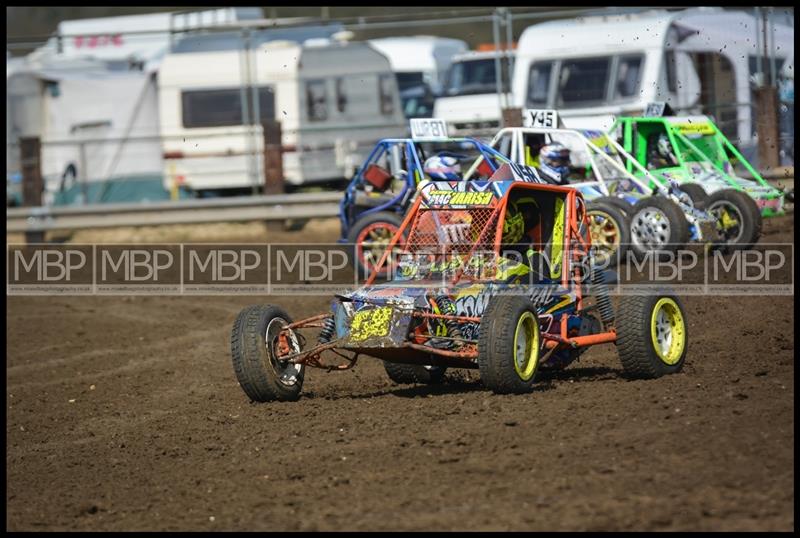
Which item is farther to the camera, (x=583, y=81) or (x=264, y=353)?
(x=583, y=81)

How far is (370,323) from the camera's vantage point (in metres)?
7.10

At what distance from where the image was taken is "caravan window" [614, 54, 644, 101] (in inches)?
687

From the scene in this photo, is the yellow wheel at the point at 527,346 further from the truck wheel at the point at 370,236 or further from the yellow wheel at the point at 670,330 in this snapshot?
the truck wheel at the point at 370,236

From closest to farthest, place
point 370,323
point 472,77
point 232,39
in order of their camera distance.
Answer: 1. point 370,323
2. point 472,77
3. point 232,39

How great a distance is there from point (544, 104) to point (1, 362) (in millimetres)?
9896

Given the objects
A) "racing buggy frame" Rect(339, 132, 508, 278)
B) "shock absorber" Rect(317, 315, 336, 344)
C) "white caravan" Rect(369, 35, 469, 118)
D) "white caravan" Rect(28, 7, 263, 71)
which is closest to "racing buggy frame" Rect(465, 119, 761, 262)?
"racing buggy frame" Rect(339, 132, 508, 278)

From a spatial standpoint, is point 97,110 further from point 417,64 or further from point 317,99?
point 417,64

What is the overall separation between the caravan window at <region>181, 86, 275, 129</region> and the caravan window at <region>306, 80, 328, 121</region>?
1.88ft

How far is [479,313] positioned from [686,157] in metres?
6.74

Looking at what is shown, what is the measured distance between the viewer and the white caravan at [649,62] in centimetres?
1716

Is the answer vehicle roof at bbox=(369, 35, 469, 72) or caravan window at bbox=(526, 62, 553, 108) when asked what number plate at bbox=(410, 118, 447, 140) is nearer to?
caravan window at bbox=(526, 62, 553, 108)

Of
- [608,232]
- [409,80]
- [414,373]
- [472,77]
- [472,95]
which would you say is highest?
[409,80]

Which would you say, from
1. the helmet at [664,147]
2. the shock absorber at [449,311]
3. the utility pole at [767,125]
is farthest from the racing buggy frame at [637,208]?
the shock absorber at [449,311]
